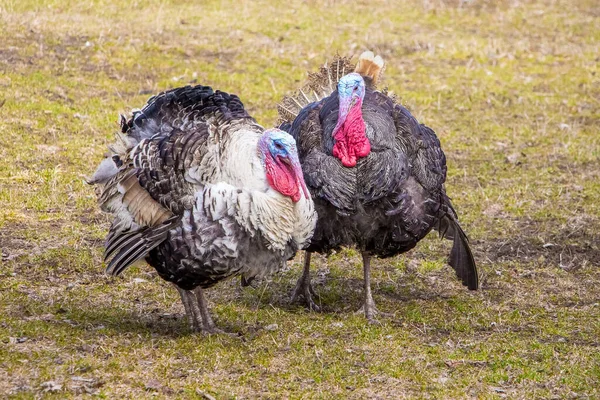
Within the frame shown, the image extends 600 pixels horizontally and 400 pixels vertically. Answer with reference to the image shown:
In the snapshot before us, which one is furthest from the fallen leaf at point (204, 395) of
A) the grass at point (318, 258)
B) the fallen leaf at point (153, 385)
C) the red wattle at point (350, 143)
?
the red wattle at point (350, 143)

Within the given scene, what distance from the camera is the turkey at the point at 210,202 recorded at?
5.72 meters

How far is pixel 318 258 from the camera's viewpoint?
26.9ft

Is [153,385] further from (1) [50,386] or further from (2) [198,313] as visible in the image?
(2) [198,313]

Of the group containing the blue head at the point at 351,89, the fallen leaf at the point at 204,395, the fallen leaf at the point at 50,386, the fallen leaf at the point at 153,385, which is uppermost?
the blue head at the point at 351,89

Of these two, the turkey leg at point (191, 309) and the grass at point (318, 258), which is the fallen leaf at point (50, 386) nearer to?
the grass at point (318, 258)

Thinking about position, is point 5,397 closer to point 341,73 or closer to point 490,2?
point 341,73

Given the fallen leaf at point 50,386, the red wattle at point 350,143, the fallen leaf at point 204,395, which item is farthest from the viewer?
the red wattle at point 350,143

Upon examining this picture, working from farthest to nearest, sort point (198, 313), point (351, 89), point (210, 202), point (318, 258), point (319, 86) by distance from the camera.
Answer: point (318, 258) < point (319, 86) < point (351, 89) < point (198, 313) < point (210, 202)

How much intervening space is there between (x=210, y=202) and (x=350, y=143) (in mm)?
1240

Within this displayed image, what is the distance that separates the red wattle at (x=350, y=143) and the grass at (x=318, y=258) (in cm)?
122

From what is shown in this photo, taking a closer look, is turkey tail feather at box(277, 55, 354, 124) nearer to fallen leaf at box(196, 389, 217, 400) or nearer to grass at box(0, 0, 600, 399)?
grass at box(0, 0, 600, 399)

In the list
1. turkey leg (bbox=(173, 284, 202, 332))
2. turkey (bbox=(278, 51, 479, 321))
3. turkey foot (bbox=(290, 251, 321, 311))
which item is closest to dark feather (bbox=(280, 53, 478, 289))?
turkey (bbox=(278, 51, 479, 321))

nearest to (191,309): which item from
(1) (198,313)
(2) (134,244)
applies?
(1) (198,313)

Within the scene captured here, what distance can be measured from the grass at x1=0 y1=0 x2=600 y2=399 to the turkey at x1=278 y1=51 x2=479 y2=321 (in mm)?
636
